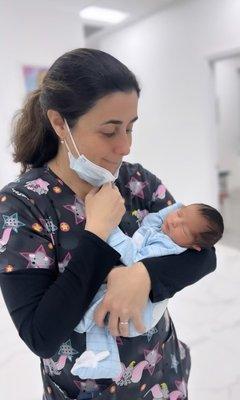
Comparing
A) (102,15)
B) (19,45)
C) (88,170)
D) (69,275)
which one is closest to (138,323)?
(69,275)

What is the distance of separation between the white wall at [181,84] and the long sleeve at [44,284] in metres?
3.63

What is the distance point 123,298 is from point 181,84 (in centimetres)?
402

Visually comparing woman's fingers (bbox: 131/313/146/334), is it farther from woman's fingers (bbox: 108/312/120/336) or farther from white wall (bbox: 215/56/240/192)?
white wall (bbox: 215/56/240/192)

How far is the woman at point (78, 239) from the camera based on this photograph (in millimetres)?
670

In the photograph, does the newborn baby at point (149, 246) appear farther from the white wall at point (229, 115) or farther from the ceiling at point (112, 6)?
the white wall at point (229, 115)

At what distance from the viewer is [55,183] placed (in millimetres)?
836

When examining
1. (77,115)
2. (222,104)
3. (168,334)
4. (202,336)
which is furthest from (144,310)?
(222,104)

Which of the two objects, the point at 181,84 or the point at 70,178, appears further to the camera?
the point at 181,84

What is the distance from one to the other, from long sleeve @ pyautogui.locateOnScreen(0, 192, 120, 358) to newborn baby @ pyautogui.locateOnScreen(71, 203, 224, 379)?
3.3 inches

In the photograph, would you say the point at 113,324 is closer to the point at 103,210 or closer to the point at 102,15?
the point at 103,210

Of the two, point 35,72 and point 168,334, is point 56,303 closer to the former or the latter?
point 168,334

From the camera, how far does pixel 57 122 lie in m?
0.81

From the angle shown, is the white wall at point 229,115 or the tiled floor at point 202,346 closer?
the tiled floor at point 202,346

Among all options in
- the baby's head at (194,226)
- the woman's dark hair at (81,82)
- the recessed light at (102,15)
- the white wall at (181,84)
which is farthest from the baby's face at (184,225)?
the recessed light at (102,15)
